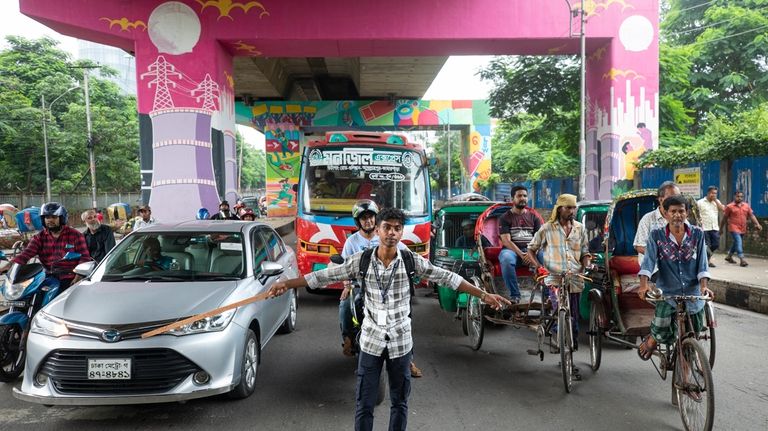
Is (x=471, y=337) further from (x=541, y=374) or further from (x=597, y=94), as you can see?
(x=597, y=94)

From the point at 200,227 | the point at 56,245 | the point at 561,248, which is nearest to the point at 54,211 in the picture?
the point at 56,245

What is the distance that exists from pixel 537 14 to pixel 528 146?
84.3 feet

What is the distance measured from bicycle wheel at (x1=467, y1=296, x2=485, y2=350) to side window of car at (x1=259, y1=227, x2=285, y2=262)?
233 centimetres

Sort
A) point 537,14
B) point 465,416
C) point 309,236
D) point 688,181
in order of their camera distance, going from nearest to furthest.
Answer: point 465,416
point 309,236
point 688,181
point 537,14

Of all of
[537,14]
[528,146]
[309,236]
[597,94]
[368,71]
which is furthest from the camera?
[528,146]

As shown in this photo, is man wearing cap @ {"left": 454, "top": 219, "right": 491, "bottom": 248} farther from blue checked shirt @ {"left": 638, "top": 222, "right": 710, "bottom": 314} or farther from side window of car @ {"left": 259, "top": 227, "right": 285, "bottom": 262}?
blue checked shirt @ {"left": 638, "top": 222, "right": 710, "bottom": 314}

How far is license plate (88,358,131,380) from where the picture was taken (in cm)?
352

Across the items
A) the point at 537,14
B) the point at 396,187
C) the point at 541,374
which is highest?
the point at 537,14

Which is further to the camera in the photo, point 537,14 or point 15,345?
point 537,14


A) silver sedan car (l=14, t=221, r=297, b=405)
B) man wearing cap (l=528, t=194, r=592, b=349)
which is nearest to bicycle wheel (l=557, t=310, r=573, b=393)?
man wearing cap (l=528, t=194, r=592, b=349)

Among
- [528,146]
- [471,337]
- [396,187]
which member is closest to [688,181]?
[396,187]

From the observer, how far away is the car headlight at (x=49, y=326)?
366 cm

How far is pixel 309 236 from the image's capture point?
827cm

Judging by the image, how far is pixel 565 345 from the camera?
450cm
